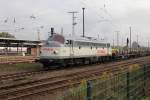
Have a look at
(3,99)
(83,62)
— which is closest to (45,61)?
(83,62)

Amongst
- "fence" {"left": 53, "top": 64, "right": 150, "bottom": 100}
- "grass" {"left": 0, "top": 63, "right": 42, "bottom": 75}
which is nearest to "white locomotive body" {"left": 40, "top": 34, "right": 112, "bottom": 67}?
"grass" {"left": 0, "top": 63, "right": 42, "bottom": 75}

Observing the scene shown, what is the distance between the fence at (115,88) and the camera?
25.8 ft

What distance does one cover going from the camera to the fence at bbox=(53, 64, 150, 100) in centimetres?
788

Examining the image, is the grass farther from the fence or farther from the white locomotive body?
the fence

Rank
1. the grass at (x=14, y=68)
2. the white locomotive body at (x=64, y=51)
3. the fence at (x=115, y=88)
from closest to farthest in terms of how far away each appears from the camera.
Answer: the fence at (x=115, y=88) < the grass at (x=14, y=68) < the white locomotive body at (x=64, y=51)

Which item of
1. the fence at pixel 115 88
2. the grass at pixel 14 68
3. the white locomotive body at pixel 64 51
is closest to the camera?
the fence at pixel 115 88

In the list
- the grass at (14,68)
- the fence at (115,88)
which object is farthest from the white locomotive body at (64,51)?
the fence at (115,88)

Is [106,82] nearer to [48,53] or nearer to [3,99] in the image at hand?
[3,99]

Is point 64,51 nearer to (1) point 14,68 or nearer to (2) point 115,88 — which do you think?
(1) point 14,68

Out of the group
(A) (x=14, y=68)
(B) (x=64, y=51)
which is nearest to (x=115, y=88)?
(B) (x=64, y=51)

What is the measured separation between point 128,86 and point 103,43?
36.9m

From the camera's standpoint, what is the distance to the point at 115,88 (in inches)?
402

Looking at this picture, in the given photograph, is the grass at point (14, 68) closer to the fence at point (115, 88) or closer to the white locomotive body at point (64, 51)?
the white locomotive body at point (64, 51)

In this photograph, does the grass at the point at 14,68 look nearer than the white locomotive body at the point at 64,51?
Yes
